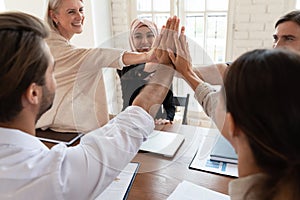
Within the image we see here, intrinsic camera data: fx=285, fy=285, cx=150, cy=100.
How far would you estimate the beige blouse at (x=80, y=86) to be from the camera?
3.04 feet

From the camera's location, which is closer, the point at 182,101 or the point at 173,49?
the point at 173,49

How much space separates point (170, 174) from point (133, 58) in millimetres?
382

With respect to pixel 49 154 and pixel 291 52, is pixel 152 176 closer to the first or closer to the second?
pixel 49 154

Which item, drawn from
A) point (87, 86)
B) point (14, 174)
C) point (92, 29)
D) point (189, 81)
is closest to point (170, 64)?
point (189, 81)

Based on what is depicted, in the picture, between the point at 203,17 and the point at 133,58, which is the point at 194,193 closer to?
the point at 133,58

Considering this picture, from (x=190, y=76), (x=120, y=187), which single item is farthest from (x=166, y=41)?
(x=120, y=187)

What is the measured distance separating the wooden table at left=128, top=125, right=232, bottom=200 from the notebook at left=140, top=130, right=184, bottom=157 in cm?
2

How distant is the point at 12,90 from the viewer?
0.52 metres

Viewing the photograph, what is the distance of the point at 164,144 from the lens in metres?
1.06

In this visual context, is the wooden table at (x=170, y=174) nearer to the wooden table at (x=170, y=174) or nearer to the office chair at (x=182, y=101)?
the wooden table at (x=170, y=174)

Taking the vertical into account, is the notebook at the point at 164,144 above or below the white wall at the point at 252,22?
below

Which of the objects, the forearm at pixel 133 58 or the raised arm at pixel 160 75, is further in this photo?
the forearm at pixel 133 58

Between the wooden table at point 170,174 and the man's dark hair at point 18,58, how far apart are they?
1.42 ft

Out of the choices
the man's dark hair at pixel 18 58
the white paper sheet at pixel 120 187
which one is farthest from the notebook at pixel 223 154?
the man's dark hair at pixel 18 58
